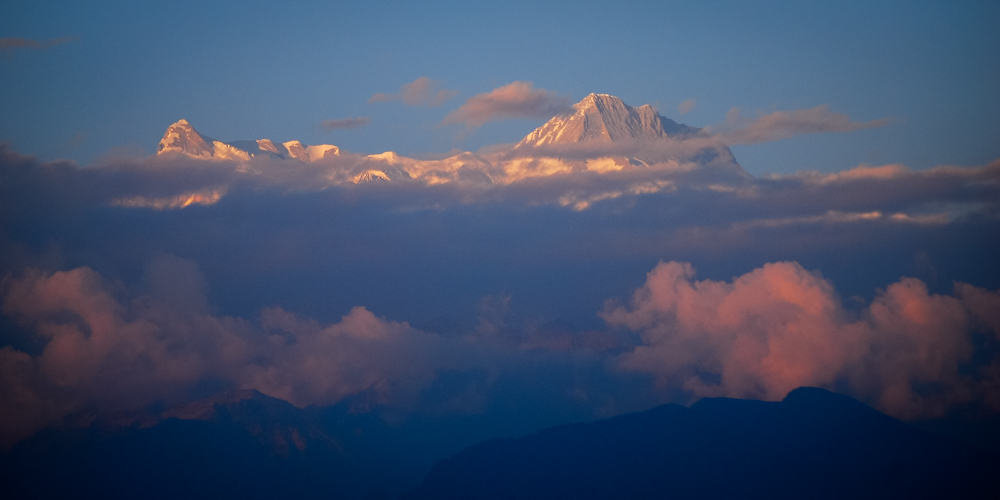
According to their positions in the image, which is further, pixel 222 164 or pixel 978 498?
pixel 222 164

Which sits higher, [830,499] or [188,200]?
[188,200]

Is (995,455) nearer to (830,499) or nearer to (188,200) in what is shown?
(830,499)

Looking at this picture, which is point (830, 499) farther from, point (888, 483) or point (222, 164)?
point (222, 164)

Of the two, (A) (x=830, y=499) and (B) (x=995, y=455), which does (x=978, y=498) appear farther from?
(A) (x=830, y=499)

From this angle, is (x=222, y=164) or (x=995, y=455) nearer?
(x=995, y=455)

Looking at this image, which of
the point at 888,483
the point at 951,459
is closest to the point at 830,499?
the point at 888,483

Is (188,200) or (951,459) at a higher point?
(188,200)

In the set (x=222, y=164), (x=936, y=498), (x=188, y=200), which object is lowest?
(x=936, y=498)

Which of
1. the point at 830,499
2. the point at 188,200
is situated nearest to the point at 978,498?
the point at 830,499

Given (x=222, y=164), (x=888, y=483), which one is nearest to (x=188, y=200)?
(x=222, y=164)
